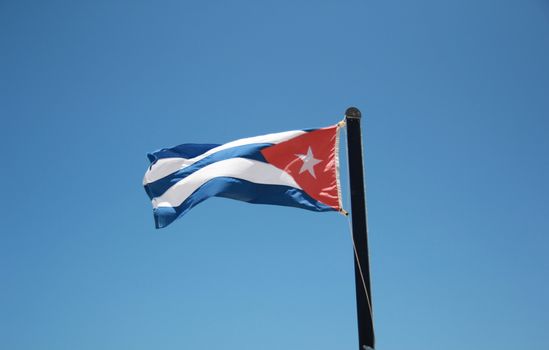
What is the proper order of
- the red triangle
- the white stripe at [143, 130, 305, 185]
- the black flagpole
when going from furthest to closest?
the white stripe at [143, 130, 305, 185] → the red triangle → the black flagpole

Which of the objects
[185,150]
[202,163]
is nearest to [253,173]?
[202,163]

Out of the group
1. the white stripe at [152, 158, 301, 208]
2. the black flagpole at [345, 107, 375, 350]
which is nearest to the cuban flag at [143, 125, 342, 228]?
the white stripe at [152, 158, 301, 208]

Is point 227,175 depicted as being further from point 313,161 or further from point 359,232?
point 359,232

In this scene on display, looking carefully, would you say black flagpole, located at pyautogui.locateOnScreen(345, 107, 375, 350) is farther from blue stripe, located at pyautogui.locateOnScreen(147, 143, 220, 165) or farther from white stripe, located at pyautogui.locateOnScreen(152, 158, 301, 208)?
blue stripe, located at pyautogui.locateOnScreen(147, 143, 220, 165)

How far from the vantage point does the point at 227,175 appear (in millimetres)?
11422

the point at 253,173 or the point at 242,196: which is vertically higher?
the point at 253,173

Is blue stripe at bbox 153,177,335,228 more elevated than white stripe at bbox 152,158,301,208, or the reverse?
white stripe at bbox 152,158,301,208

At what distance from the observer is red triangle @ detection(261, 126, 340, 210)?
10492 millimetres

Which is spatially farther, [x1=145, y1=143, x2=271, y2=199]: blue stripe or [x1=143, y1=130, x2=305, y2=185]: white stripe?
[x1=143, y1=130, x2=305, y2=185]: white stripe

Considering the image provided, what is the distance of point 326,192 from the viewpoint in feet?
34.3

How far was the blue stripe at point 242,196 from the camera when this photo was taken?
419 inches

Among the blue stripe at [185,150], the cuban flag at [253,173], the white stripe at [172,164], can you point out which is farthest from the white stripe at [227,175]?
the blue stripe at [185,150]

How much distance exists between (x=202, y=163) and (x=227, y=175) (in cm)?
108

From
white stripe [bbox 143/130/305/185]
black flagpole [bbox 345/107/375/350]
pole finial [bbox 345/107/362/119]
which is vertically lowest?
black flagpole [bbox 345/107/375/350]
